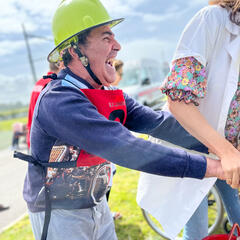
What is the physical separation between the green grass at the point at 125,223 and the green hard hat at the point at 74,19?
241 cm

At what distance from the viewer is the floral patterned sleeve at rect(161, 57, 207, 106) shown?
1.26m

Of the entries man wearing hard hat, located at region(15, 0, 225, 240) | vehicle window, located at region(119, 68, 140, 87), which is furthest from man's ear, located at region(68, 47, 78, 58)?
vehicle window, located at region(119, 68, 140, 87)

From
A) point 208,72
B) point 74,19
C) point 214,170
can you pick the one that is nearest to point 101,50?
point 74,19

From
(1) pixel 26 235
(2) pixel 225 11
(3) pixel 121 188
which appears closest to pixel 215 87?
(2) pixel 225 11

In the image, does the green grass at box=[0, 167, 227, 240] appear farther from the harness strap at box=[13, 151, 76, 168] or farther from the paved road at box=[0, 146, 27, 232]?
the harness strap at box=[13, 151, 76, 168]

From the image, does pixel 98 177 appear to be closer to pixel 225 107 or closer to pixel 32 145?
pixel 32 145

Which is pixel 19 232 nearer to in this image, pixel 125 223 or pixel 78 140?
pixel 125 223

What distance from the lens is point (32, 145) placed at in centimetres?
136

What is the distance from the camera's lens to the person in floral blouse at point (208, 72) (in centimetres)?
126

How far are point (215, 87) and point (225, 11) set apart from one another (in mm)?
366

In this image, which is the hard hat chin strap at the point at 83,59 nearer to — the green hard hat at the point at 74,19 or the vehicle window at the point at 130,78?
the green hard hat at the point at 74,19

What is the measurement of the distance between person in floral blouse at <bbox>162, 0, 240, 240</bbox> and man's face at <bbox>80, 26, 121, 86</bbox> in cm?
31

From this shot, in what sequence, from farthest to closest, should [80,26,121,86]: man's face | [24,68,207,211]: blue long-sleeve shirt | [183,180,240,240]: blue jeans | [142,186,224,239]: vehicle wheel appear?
[142,186,224,239]: vehicle wheel → [183,180,240,240]: blue jeans → [80,26,121,86]: man's face → [24,68,207,211]: blue long-sleeve shirt

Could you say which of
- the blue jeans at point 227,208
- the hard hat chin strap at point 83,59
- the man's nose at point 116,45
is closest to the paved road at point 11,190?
the blue jeans at point 227,208
